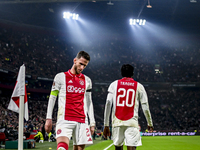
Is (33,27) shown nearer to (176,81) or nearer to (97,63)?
(97,63)

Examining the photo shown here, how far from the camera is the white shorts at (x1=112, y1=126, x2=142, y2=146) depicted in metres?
5.06

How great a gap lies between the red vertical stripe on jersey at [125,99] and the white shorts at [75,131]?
3.40 feet

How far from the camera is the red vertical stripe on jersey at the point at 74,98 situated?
4414mm

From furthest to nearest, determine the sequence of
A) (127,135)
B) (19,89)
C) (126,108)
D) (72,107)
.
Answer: (19,89) → (126,108) → (127,135) → (72,107)

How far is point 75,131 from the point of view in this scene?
4.41 meters

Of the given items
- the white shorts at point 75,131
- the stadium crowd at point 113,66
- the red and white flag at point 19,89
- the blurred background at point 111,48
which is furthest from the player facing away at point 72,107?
the stadium crowd at point 113,66

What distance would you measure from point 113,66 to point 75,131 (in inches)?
1822

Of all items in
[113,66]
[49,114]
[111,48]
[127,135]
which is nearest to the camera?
[49,114]

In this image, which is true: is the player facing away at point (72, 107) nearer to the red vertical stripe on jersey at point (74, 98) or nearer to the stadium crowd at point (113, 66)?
the red vertical stripe on jersey at point (74, 98)

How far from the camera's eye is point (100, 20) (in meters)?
46.1

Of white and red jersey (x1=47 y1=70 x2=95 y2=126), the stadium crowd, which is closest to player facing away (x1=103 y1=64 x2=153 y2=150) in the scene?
white and red jersey (x1=47 y1=70 x2=95 y2=126)

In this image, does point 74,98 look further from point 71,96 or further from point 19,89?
point 19,89

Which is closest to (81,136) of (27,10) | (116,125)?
(116,125)

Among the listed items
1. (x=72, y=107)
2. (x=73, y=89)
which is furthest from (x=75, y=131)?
(x=73, y=89)
